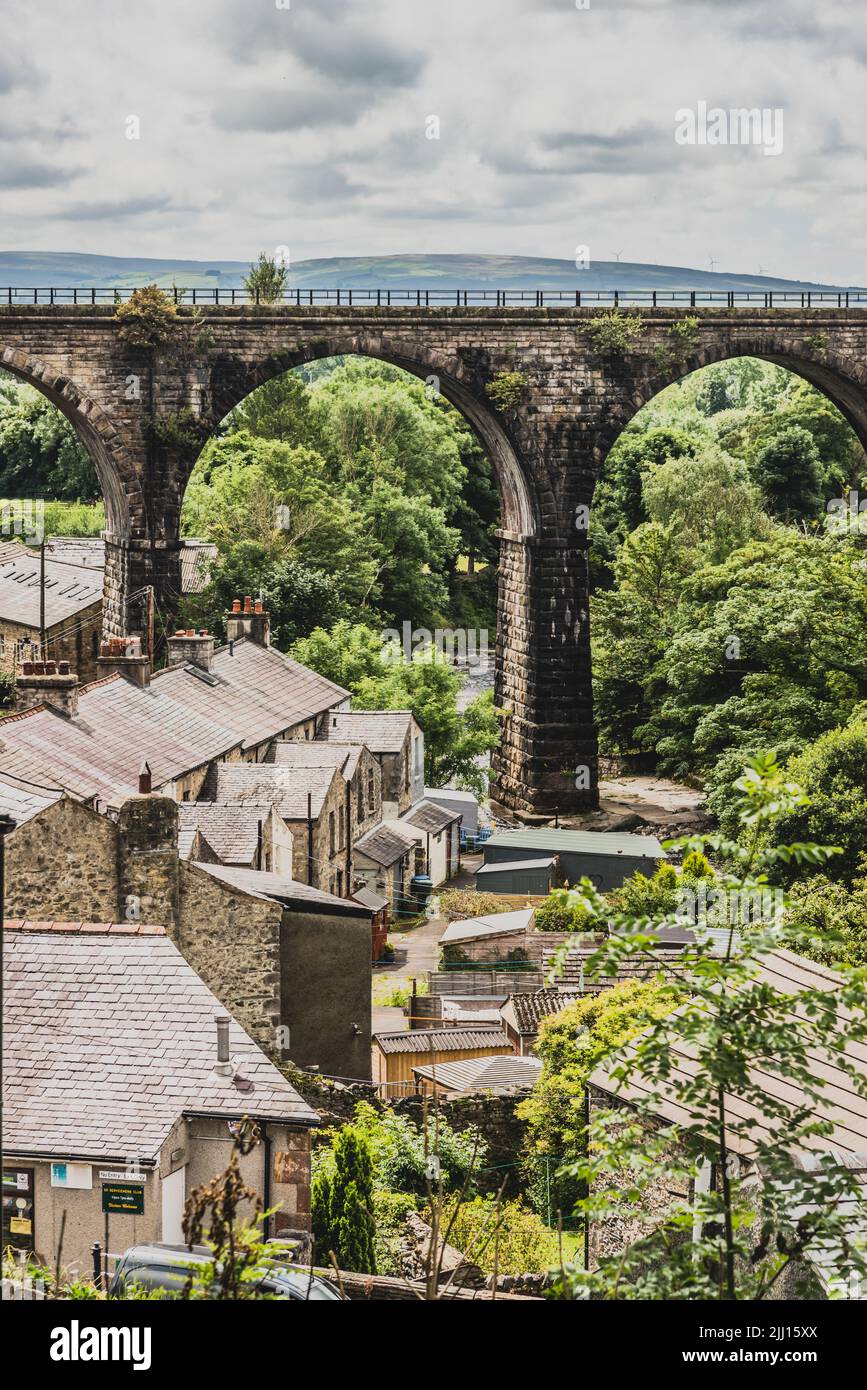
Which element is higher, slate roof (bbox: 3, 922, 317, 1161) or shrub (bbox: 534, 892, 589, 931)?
slate roof (bbox: 3, 922, 317, 1161)

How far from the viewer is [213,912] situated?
2148 centimetres

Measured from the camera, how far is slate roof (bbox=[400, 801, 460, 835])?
44625 millimetres

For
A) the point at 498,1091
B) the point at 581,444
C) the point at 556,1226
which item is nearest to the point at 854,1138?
the point at 556,1226

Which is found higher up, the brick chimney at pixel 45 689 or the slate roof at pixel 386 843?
the brick chimney at pixel 45 689

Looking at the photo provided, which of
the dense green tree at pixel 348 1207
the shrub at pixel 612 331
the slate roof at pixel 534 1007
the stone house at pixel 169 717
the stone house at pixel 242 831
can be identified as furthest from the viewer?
the shrub at pixel 612 331

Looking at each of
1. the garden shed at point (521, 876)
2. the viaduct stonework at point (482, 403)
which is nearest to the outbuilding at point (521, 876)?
the garden shed at point (521, 876)

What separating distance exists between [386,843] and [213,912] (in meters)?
20.6

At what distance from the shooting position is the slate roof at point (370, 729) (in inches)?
1773

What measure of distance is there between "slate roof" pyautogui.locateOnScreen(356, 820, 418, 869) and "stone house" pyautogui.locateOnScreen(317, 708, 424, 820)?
1776 mm

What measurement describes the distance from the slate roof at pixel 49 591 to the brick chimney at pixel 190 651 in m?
12.9

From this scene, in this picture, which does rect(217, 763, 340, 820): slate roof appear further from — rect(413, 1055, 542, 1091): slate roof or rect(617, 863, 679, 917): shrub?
rect(413, 1055, 542, 1091): slate roof

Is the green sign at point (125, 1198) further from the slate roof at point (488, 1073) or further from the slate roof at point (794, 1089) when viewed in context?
the slate roof at point (488, 1073)

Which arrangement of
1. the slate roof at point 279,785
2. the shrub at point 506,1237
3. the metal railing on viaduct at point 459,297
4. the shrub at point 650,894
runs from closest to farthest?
the shrub at point 506,1237, the shrub at point 650,894, the slate roof at point 279,785, the metal railing on viaduct at point 459,297

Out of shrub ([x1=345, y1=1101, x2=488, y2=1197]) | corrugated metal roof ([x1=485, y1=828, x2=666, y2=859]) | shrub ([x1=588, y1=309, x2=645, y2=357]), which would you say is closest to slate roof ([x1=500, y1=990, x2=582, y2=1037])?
shrub ([x1=345, y1=1101, x2=488, y2=1197])
